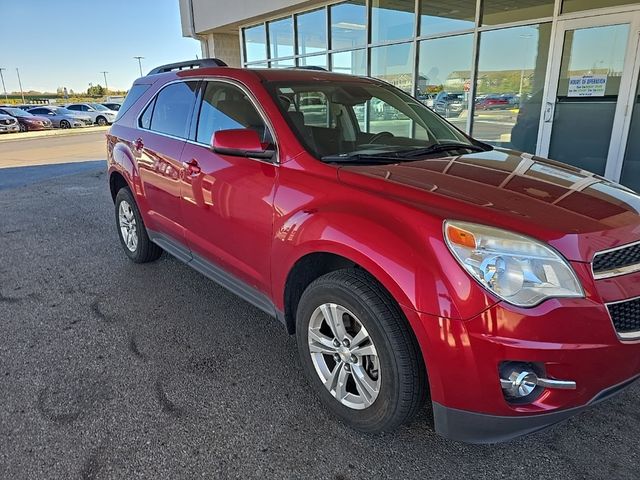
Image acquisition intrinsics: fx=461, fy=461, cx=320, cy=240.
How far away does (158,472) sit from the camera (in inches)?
79.4

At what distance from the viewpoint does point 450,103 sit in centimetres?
809

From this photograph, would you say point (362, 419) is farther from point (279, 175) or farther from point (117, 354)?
point (117, 354)

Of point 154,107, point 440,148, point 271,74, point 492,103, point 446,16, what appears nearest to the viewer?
point 440,148

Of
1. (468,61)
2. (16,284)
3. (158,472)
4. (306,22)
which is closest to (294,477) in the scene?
(158,472)

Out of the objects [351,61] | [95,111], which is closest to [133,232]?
[351,61]

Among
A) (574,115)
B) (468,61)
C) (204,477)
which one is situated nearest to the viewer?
(204,477)

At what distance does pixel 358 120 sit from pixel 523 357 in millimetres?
2187

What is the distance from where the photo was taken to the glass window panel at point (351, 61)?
31.0 feet

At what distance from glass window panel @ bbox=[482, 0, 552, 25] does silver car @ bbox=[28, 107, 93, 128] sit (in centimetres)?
2962

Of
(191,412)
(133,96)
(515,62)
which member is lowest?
(191,412)

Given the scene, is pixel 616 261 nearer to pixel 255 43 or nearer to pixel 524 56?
pixel 524 56

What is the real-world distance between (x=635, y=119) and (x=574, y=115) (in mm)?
745

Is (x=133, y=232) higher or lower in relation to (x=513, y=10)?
lower

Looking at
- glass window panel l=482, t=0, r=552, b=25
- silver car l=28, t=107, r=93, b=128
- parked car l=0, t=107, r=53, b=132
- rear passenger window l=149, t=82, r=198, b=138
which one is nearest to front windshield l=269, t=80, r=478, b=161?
rear passenger window l=149, t=82, r=198, b=138
